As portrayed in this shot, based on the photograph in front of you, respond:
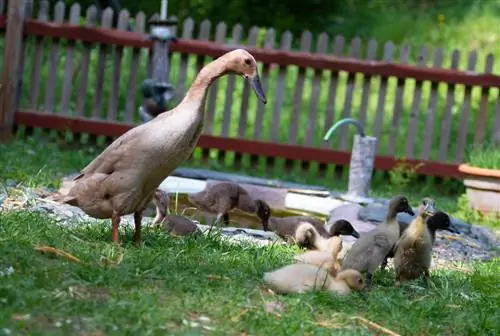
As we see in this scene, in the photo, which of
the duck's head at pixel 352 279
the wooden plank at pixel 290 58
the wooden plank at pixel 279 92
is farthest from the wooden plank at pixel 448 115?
the duck's head at pixel 352 279

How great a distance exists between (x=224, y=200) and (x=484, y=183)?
3.30 meters

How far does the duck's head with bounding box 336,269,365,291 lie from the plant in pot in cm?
546

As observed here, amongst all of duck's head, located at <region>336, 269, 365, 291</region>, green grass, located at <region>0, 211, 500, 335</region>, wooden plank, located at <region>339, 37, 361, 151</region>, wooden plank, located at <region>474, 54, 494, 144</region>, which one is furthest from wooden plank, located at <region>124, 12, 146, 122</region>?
duck's head, located at <region>336, 269, 365, 291</region>

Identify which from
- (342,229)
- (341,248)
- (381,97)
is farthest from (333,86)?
(341,248)

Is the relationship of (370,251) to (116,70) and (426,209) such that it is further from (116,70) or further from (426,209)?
(116,70)

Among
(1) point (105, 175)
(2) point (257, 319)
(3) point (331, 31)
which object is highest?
(3) point (331, 31)

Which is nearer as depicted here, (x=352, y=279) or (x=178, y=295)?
(x=178, y=295)

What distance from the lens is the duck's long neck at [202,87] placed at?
272 inches

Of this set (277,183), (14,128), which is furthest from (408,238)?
(14,128)

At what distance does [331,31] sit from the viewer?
2086cm

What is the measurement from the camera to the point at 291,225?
29.2ft

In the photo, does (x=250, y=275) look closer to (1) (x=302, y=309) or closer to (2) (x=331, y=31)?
(1) (x=302, y=309)

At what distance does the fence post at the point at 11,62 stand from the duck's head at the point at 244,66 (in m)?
7.13

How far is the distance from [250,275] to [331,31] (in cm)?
1485
